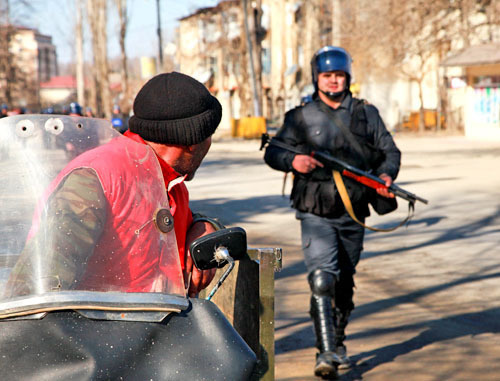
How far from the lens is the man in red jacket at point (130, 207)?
195 centimetres

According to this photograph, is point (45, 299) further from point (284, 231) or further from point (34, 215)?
point (284, 231)

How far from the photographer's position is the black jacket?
5102 mm

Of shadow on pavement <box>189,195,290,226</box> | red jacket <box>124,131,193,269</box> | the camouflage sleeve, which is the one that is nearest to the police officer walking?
red jacket <box>124,131,193,269</box>

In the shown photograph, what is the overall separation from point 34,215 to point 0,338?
330 mm

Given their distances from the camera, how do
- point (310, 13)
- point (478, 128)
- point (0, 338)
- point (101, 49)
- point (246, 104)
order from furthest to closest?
point (101, 49) < point (310, 13) < point (246, 104) < point (478, 128) < point (0, 338)

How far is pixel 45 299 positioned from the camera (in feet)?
5.94

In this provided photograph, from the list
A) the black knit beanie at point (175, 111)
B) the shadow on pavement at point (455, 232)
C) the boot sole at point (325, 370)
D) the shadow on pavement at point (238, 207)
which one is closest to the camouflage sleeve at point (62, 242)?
the black knit beanie at point (175, 111)

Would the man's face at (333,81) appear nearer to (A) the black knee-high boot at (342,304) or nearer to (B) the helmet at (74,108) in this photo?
(A) the black knee-high boot at (342,304)

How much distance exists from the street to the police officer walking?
1.37 feet

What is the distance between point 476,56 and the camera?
32562 mm

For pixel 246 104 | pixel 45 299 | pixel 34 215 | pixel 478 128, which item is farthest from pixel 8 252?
pixel 246 104

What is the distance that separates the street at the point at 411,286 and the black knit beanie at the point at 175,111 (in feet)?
9.15

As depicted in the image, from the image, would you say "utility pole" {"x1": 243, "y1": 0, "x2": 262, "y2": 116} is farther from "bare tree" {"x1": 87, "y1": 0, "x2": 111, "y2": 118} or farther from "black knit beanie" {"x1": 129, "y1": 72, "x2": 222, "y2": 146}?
"black knit beanie" {"x1": 129, "y1": 72, "x2": 222, "y2": 146}

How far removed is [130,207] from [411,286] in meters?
5.33
